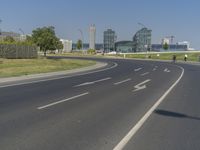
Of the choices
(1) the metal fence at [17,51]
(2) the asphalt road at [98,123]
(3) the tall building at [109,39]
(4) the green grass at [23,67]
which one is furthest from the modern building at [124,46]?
(2) the asphalt road at [98,123]

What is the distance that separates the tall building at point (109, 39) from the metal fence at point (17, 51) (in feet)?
341

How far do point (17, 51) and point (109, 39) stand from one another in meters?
110

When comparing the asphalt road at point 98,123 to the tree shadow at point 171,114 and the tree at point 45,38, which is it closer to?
the tree shadow at point 171,114

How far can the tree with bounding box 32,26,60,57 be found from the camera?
55.9 metres

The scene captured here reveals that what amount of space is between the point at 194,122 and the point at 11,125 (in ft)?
14.8

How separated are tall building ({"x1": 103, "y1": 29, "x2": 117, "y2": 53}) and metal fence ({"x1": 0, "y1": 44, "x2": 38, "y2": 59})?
10387cm

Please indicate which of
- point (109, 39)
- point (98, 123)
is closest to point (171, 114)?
point (98, 123)

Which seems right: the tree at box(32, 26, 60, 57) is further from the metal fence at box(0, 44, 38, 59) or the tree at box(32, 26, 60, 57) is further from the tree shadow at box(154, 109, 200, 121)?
the tree shadow at box(154, 109, 200, 121)

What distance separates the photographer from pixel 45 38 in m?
56.0

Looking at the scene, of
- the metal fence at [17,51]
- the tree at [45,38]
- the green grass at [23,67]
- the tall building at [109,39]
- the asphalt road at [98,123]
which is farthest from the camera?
the tall building at [109,39]

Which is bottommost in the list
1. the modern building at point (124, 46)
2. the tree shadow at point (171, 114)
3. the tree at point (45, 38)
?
the modern building at point (124, 46)

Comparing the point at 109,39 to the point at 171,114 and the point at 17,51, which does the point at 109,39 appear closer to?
the point at 17,51

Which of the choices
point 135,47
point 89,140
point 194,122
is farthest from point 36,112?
point 135,47

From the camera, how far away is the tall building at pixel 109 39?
153 metres
